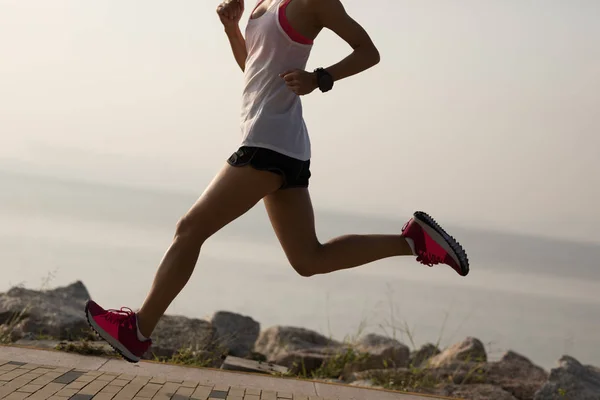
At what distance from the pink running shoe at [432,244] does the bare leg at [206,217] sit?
0.91 metres

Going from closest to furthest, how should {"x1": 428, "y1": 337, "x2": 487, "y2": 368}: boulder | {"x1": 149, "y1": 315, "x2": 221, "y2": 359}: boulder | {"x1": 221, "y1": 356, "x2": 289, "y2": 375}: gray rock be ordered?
1. {"x1": 221, "y1": 356, "x2": 289, "y2": 375}: gray rock
2. {"x1": 149, "y1": 315, "x2": 221, "y2": 359}: boulder
3. {"x1": 428, "y1": 337, "x2": 487, "y2": 368}: boulder

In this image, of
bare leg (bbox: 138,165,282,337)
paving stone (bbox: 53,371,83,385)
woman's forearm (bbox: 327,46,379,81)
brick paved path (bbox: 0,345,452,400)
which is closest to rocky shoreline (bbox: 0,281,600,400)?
brick paved path (bbox: 0,345,452,400)

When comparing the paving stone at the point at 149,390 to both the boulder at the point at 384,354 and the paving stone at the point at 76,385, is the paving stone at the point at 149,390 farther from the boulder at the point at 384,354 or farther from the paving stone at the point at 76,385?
the boulder at the point at 384,354

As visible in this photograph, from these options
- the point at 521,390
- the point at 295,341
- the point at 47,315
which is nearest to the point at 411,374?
the point at 521,390

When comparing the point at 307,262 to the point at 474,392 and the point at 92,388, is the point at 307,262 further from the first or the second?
the point at 474,392

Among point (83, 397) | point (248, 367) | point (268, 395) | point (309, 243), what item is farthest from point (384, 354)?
point (83, 397)

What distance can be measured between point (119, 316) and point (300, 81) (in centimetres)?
137

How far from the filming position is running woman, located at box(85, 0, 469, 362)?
12.5ft

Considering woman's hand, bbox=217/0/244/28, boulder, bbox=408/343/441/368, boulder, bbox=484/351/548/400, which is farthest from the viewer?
boulder, bbox=408/343/441/368

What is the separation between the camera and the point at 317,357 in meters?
6.23

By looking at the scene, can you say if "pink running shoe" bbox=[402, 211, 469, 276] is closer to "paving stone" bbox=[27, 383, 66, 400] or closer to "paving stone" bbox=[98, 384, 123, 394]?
"paving stone" bbox=[98, 384, 123, 394]

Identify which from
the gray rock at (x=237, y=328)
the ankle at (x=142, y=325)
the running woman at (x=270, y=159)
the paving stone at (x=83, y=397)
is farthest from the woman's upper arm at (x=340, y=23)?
the gray rock at (x=237, y=328)

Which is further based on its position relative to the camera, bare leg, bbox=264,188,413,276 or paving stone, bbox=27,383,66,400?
bare leg, bbox=264,188,413,276

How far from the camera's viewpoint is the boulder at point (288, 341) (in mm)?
7133
